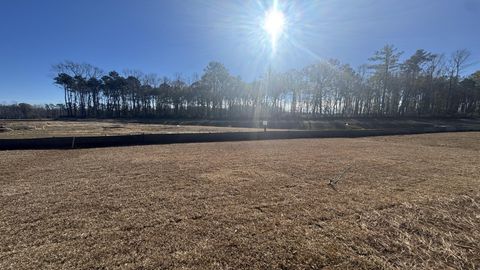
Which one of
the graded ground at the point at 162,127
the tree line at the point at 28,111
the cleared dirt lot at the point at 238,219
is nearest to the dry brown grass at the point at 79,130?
the graded ground at the point at 162,127

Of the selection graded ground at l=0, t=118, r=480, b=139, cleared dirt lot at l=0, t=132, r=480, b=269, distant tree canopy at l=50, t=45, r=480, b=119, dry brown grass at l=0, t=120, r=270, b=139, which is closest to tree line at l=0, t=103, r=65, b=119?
distant tree canopy at l=50, t=45, r=480, b=119

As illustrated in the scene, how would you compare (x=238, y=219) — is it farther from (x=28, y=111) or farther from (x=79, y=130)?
(x=28, y=111)

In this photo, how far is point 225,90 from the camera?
55781 mm

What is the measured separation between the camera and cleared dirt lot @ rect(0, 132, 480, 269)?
299cm

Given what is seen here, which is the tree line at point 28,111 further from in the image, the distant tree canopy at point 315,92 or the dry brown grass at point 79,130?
the dry brown grass at point 79,130

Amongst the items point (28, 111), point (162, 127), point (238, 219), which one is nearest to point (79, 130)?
point (162, 127)

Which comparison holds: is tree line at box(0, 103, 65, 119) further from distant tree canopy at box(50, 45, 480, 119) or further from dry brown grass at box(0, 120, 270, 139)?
dry brown grass at box(0, 120, 270, 139)

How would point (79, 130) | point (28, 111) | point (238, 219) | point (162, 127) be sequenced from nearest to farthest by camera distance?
point (238, 219) < point (79, 130) < point (162, 127) < point (28, 111)

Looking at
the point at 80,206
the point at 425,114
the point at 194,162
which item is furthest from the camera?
the point at 425,114

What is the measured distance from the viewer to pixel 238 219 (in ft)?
13.5

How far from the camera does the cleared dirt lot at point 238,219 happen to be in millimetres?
2992

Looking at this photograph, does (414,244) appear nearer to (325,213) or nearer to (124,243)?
(325,213)

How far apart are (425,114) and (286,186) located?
197ft

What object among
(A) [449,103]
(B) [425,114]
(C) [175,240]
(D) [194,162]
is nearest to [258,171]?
(D) [194,162]
